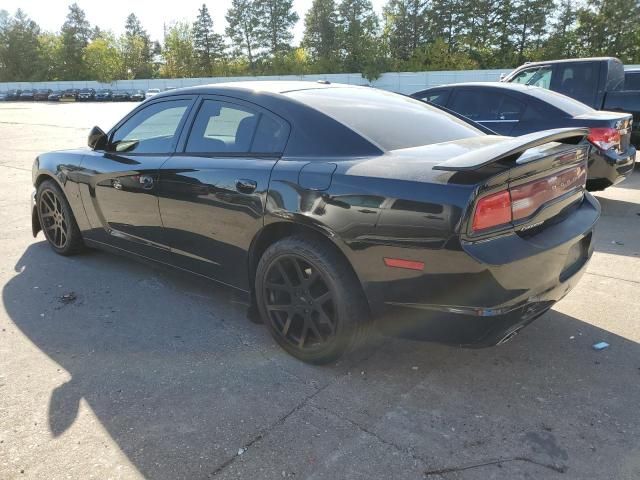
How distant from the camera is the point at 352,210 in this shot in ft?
8.23

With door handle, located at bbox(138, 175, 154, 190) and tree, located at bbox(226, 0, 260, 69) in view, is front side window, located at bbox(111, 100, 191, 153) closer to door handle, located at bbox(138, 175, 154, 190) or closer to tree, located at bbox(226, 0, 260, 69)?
door handle, located at bbox(138, 175, 154, 190)

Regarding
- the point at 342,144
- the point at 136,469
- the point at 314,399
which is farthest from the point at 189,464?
the point at 342,144

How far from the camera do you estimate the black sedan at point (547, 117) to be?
5.88 m

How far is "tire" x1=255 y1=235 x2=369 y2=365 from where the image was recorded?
266cm

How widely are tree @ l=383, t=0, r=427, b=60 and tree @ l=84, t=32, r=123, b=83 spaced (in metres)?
45.1

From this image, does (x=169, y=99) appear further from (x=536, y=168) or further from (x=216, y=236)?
(x=536, y=168)

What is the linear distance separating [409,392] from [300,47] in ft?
241

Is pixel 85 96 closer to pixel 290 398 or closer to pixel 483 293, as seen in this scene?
pixel 290 398

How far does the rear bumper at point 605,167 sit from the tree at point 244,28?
74068mm

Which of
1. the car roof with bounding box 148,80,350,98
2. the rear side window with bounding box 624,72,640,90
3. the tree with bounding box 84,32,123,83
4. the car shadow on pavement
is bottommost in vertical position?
the car shadow on pavement

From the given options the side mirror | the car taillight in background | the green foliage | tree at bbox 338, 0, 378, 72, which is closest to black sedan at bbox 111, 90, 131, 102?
the green foliage

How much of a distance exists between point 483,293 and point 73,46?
4037 inches

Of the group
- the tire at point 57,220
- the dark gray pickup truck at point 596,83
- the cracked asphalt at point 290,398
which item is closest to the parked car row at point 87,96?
the dark gray pickup truck at point 596,83

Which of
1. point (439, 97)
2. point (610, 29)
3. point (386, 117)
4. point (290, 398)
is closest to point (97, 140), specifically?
point (386, 117)
